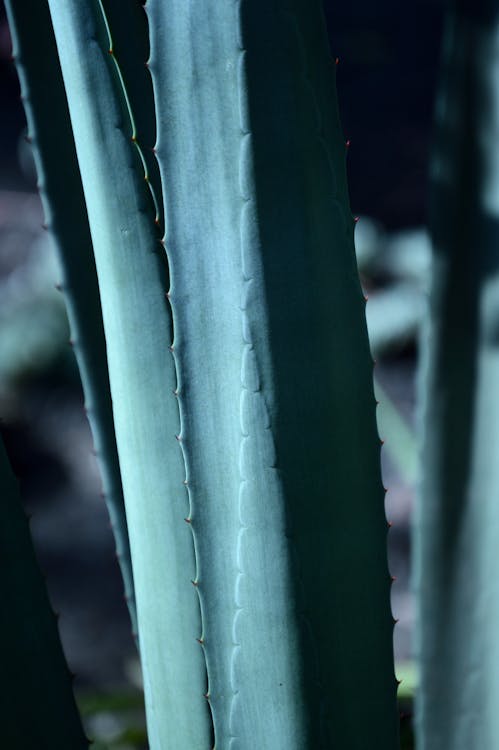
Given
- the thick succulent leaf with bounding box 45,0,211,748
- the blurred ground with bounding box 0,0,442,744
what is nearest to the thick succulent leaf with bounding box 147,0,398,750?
the thick succulent leaf with bounding box 45,0,211,748

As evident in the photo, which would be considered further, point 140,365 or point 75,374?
point 75,374

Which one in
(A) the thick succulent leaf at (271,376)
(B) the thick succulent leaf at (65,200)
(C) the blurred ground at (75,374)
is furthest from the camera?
(C) the blurred ground at (75,374)

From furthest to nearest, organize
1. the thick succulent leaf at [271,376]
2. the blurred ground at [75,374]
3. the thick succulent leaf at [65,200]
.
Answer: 1. the blurred ground at [75,374]
2. the thick succulent leaf at [65,200]
3. the thick succulent leaf at [271,376]

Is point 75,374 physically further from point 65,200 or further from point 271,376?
point 271,376

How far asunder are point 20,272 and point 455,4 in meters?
2.62

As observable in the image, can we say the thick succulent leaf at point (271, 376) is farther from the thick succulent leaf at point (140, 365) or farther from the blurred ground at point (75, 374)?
the blurred ground at point (75, 374)

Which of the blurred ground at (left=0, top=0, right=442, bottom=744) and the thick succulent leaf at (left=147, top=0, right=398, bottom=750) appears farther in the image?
the blurred ground at (left=0, top=0, right=442, bottom=744)

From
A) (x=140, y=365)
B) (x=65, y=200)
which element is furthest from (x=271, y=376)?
(x=65, y=200)

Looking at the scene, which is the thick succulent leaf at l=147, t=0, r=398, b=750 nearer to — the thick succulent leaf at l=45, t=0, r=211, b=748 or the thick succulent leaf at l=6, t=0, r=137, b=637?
the thick succulent leaf at l=45, t=0, r=211, b=748

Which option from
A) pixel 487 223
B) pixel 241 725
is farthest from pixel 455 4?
pixel 241 725

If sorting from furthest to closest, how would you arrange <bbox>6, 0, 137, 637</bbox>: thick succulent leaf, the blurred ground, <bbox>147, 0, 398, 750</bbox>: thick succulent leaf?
the blurred ground → <bbox>6, 0, 137, 637</bbox>: thick succulent leaf → <bbox>147, 0, 398, 750</bbox>: thick succulent leaf

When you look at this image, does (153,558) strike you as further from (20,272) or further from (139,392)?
(20,272)

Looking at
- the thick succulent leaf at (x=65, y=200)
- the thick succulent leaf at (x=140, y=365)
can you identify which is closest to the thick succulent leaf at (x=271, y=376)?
the thick succulent leaf at (x=140, y=365)

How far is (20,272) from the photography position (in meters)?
3.07
